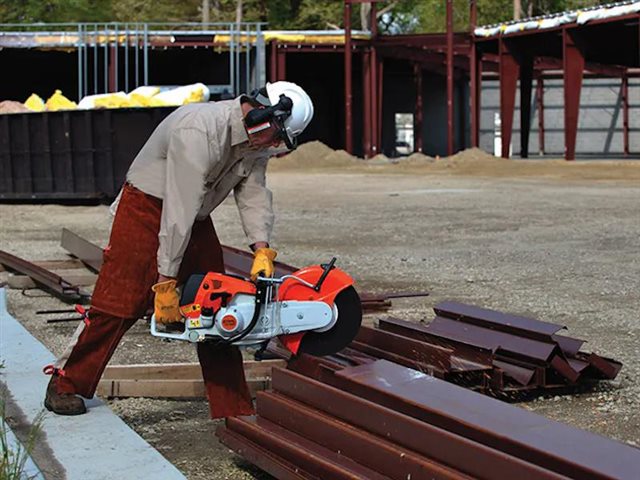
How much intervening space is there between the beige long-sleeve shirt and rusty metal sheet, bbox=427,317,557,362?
1.83 metres

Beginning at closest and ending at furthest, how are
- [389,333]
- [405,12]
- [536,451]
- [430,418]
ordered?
[536,451]
[430,418]
[389,333]
[405,12]

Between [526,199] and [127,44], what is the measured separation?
61.2 feet

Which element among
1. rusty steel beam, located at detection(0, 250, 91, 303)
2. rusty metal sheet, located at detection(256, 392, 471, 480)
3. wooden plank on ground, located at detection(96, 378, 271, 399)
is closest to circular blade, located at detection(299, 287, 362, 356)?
rusty metal sheet, located at detection(256, 392, 471, 480)

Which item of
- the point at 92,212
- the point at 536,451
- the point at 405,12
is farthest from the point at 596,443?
the point at 405,12

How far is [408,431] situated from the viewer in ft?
13.3

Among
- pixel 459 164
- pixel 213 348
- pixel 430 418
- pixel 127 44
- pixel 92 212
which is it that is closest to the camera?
pixel 430 418

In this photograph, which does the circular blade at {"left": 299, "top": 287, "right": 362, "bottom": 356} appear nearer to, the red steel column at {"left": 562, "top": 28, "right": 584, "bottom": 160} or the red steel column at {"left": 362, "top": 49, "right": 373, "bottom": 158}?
the red steel column at {"left": 562, "top": 28, "right": 584, "bottom": 160}

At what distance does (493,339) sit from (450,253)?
6443 mm

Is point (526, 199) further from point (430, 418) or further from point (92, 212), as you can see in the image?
point (430, 418)

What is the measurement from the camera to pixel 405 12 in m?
67.2

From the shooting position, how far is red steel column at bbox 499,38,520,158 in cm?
3556

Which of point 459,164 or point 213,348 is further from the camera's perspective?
point 459,164

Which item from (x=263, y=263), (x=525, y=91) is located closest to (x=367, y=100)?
(x=525, y=91)

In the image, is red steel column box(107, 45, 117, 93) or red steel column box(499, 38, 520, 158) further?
red steel column box(499, 38, 520, 158)
